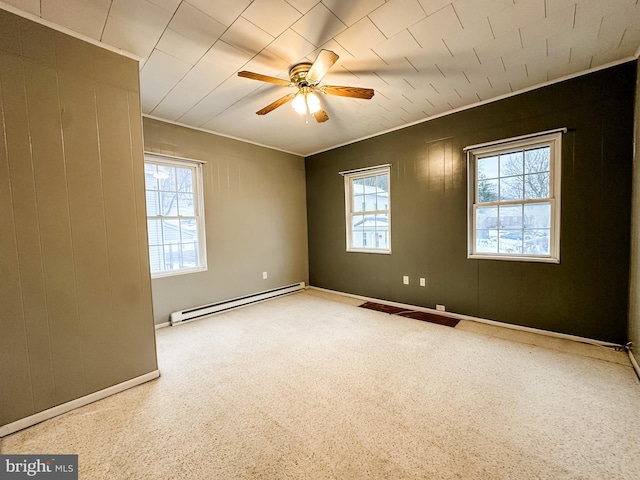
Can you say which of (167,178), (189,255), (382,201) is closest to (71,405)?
(189,255)

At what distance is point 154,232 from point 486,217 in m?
4.11

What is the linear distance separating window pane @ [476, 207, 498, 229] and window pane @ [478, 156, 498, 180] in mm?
387

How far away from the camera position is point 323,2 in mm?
1571

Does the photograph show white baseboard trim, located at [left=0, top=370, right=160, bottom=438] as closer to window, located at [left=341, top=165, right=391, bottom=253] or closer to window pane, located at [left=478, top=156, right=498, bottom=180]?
window, located at [left=341, top=165, right=391, bottom=253]

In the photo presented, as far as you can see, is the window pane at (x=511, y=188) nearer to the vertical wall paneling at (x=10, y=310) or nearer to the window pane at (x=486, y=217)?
the window pane at (x=486, y=217)

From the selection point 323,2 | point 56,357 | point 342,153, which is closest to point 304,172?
point 342,153

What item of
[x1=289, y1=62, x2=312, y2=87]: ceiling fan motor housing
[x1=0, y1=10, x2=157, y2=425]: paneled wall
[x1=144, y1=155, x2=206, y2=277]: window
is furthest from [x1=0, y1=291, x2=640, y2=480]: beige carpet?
[x1=289, y1=62, x2=312, y2=87]: ceiling fan motor housing

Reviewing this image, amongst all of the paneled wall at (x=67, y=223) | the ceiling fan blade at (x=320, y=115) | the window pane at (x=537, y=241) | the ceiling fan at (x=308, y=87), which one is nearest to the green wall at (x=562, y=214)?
the window pane at (x=537, y=241)

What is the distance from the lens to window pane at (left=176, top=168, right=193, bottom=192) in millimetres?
3482

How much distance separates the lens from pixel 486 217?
314 centimetres

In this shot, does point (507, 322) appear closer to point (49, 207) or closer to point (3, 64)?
point (49, 207)

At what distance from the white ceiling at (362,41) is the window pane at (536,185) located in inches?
36.7

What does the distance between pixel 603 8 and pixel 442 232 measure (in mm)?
2241

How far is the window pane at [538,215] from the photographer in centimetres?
274
